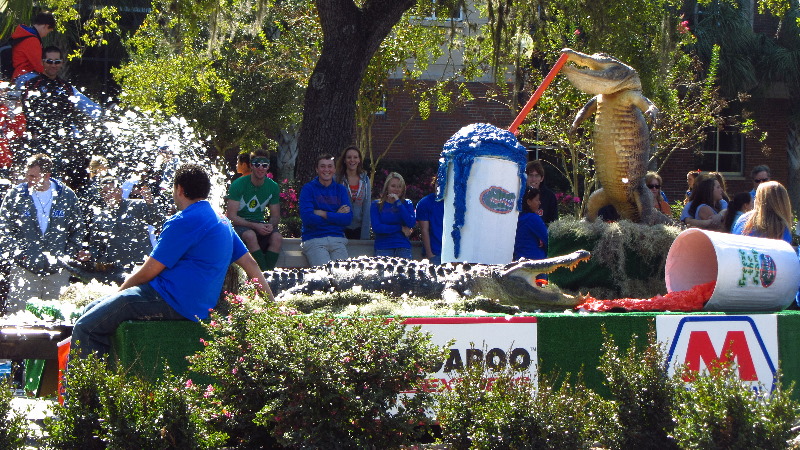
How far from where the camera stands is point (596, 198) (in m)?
9.19

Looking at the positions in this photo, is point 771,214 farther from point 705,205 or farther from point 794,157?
point 794,157

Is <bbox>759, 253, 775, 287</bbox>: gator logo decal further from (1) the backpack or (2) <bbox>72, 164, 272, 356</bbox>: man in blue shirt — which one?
(1) the backpack

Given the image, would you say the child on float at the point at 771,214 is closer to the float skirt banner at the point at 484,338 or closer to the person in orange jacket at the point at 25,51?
the float skirt banner at the point at 484,338

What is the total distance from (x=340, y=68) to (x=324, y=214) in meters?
2.75

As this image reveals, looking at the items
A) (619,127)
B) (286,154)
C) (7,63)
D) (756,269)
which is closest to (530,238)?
(619,127)

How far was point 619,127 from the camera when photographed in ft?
28.9

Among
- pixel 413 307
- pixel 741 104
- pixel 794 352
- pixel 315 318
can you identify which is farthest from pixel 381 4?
pixel 741 104

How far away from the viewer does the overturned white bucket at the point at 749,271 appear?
7.05 metres

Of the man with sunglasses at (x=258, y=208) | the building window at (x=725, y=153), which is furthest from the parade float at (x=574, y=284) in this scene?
the building window at (x=725, y=153)

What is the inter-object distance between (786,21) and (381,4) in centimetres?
1583

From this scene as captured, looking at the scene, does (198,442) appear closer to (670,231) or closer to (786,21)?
(670,231)

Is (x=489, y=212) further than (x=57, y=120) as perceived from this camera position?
No

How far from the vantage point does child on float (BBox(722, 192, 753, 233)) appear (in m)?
9.16

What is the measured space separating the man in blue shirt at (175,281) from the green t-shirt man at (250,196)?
14.1 feet
